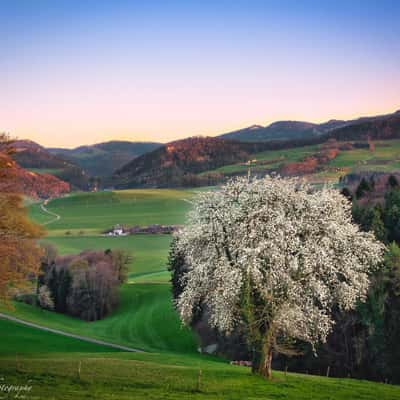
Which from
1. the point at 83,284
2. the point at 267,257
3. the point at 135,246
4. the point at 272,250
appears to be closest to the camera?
the point at 272,250

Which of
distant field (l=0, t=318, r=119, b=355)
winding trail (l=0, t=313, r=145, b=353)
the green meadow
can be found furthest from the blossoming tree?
winding trail (l=0, t=313, r=145, b=353)

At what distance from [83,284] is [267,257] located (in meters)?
65.0

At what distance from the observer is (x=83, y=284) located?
86.4 m

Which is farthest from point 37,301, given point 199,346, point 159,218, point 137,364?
point 159,218

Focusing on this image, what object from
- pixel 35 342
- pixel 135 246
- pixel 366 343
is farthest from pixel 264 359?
pixel 135 246

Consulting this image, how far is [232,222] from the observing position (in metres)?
27.5

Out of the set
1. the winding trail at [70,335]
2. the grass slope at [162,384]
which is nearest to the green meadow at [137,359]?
the grass slope at [162,384]

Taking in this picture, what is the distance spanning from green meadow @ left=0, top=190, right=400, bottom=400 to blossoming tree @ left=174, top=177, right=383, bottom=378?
331 cm

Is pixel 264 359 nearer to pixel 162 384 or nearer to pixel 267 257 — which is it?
A: pixel 267 257

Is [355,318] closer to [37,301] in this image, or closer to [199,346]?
[199,346]

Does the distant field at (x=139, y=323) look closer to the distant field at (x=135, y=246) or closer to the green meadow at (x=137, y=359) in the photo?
the green meadow at (x=137, y=359)

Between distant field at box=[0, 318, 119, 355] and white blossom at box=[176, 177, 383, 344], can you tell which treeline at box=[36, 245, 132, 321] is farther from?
white blossom at box=[176, 177, 383, 344]

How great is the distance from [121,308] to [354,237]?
202 feet

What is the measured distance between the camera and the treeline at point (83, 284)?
276ft
